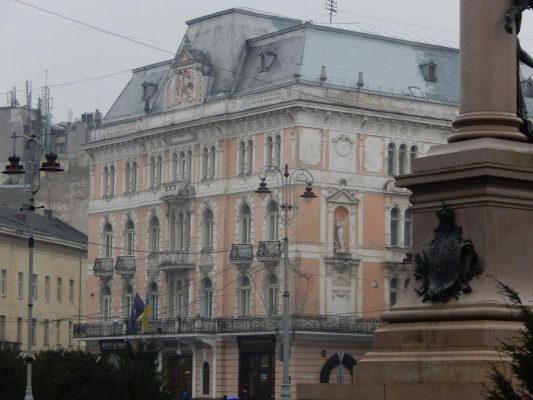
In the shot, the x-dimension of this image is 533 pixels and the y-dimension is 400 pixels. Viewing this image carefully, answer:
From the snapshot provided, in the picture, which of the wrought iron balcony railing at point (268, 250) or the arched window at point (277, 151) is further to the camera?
the arched window at point (277, 151)

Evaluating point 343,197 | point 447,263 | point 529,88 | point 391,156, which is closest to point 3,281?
point 343,197

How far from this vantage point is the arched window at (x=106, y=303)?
88.2 metres

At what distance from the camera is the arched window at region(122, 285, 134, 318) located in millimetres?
86956

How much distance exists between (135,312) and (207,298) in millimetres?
3243

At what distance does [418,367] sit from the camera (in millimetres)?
23672

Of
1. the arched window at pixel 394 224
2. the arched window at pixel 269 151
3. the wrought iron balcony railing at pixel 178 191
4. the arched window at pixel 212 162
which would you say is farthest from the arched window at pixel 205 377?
the arched window at pixel 394 224

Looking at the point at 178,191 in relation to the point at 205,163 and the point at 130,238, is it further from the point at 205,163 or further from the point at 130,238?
the point at 130,238

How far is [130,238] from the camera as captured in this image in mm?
87625

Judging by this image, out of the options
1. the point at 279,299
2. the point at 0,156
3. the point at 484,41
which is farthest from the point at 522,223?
the point at 0,156

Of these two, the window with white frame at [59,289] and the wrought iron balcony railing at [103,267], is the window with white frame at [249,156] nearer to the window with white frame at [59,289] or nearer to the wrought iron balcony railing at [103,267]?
the wrought iron balcony railing at [103,267]

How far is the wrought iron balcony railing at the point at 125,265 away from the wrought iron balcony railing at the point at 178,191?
4.40 meters

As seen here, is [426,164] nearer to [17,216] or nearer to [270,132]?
[270,132]

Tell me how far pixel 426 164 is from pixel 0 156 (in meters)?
83.3

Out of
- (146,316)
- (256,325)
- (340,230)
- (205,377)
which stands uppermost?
(340,230)
